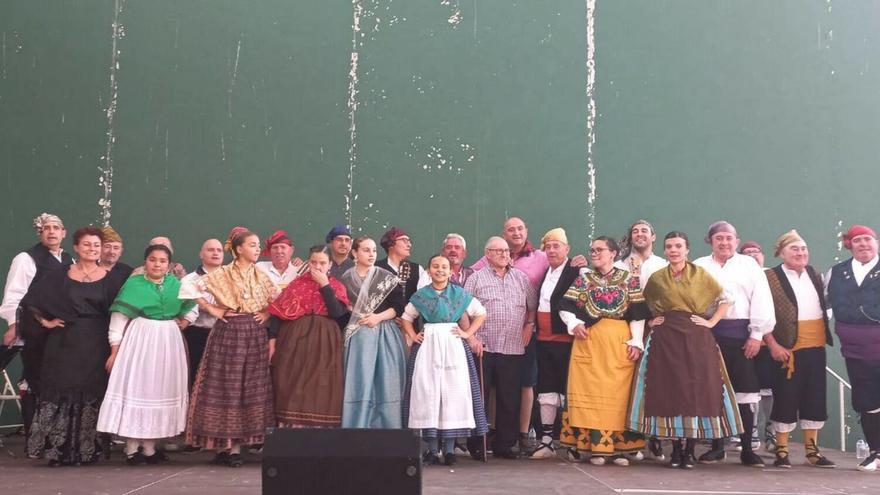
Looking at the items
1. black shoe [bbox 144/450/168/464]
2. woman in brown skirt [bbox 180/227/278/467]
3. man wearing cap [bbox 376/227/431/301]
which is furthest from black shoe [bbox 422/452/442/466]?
black shoe [bbox 144/450/168/464]

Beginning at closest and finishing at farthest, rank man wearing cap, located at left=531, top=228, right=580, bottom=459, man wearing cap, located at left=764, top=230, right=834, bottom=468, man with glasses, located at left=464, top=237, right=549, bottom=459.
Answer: man wearing cap, located at left=764, top=230, right=834, bottom=468 → man with glasses, located at left=464, top=237, right=549, bottom=459 → man wearing cap, located at left=531, top=228, right=580, bottom=459

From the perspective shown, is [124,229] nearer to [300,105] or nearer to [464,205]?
[300,105]

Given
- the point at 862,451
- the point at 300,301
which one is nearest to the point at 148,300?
the point at 300,301

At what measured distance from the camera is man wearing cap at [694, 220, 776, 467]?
4730mm

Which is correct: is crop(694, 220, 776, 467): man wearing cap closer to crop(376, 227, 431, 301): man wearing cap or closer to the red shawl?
crop(376, 227, 431, 301): man wearing cap

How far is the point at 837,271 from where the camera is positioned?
192 inches

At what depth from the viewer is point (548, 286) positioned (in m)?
5.09

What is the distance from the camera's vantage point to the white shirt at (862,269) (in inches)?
187

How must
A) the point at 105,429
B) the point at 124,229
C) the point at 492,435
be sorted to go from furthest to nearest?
the point at 124,229, the point at 492,435, the point at 105,429

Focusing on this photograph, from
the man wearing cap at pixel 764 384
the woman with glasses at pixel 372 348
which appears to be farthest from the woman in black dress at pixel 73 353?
the man wearing cap at pixel 764 384

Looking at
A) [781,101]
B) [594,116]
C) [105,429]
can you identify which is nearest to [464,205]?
[594,116]

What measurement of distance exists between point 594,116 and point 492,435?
3473 millimetres

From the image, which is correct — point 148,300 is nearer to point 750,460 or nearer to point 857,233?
point 750,460

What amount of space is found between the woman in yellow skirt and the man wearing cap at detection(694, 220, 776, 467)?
1.73 ft
